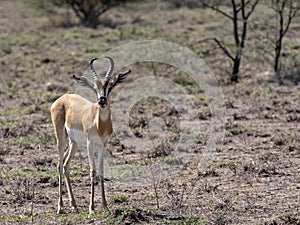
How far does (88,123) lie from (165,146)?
137 inches

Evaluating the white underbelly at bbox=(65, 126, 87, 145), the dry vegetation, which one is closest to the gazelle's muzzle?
the white underbelly at bbox=(65, 126, 87, 145)

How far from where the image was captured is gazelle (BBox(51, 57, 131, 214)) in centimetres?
786

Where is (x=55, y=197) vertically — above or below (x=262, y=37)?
below

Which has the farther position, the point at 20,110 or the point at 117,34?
the point at 117,34

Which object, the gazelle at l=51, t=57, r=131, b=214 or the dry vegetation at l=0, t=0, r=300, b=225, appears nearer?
the gazelle at l=51, t=57, r=131, b=214

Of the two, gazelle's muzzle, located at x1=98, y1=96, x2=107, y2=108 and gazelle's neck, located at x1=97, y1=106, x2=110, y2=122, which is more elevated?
gazelle's muzzle, located at x1=98, y1=96, x2=107, y2=108

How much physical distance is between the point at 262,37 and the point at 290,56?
1648mm

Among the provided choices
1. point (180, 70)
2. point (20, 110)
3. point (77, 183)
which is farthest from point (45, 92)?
point (77, 183)

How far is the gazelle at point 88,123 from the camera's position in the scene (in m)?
7.86

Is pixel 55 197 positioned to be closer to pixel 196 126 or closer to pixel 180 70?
pixel 196 126

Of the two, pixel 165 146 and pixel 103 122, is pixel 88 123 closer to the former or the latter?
pixel 103 122

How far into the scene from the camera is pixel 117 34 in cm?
2641

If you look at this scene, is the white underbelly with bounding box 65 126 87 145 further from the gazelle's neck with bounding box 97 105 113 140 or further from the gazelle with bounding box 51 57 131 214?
the gazelle's neck with bounding box 97 105 113 140

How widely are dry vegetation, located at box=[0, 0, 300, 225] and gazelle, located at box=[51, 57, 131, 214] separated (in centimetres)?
53
